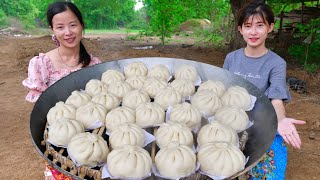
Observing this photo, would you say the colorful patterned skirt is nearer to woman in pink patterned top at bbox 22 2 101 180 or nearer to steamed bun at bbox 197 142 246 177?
steamed bun at bbox 197 142 246 177

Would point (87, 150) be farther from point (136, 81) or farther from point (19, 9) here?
point (19, 9)

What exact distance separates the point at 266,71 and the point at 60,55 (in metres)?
2.03

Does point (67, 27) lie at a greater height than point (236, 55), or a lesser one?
greater

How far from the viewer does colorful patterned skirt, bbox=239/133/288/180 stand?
84.6 inches

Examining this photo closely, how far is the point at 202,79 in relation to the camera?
2.55 metres

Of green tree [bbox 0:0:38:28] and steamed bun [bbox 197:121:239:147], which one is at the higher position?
green tree [bbox 0:0:38:28]

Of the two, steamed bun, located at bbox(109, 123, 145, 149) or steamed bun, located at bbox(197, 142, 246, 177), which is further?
steamed bun, located at bbox(109, 123, 145, 149)

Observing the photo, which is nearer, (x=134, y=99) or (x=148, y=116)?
(x=148, y=116)

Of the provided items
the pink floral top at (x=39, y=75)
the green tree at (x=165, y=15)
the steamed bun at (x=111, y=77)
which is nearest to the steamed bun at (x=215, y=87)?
the steamed bun at (x=111, y=77)

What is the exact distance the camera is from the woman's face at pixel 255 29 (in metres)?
2.33

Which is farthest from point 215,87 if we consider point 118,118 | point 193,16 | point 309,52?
point 193,16

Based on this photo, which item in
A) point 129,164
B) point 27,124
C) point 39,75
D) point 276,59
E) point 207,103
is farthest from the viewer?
point 27,124

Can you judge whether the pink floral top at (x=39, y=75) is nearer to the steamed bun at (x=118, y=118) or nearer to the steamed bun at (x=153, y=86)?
the steamed bun at (x=153, y=86)

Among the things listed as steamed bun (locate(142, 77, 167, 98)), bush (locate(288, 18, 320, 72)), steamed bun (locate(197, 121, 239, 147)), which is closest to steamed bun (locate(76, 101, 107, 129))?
steamed bun (locate(142, 77, 167, 98))
